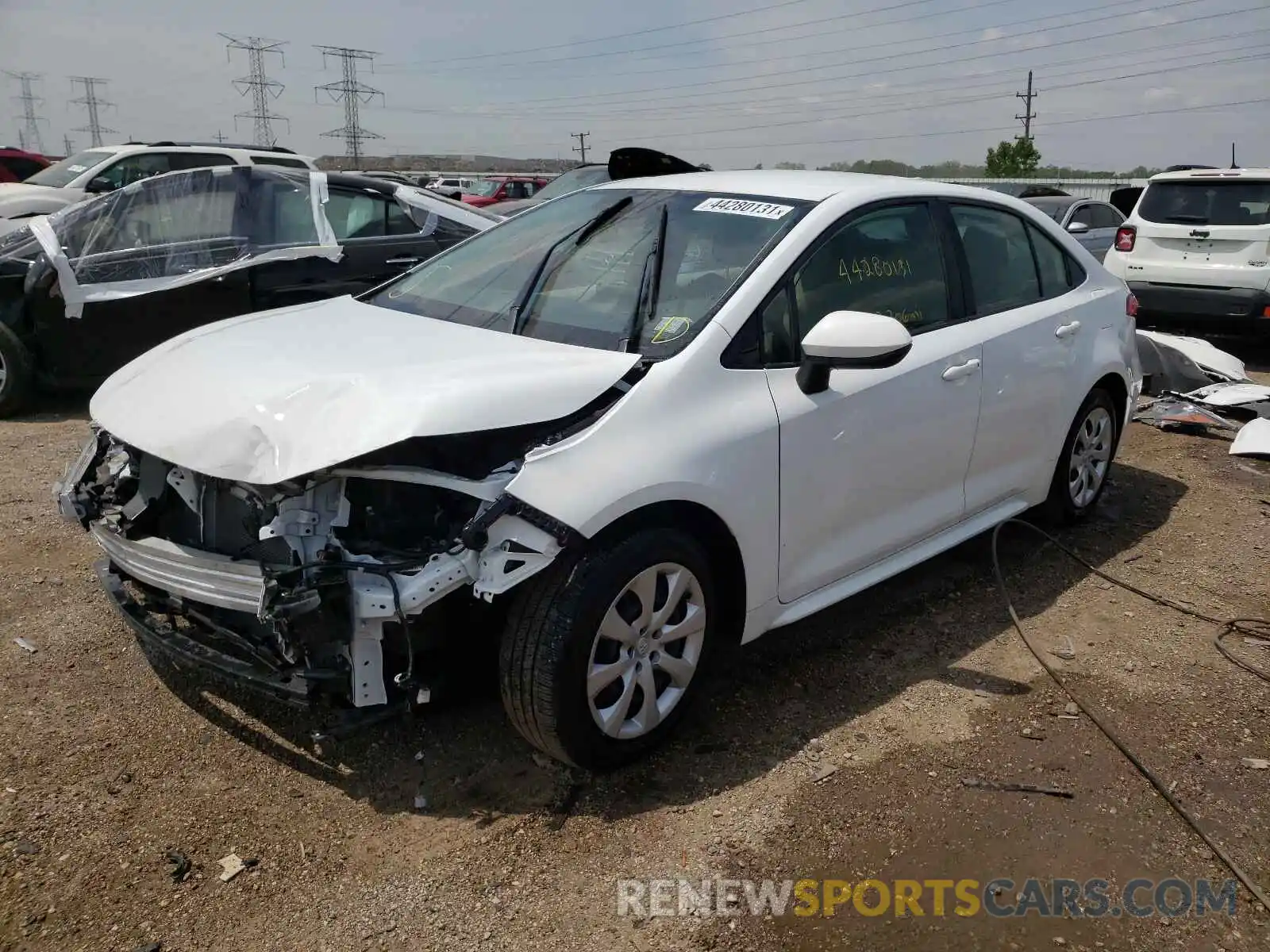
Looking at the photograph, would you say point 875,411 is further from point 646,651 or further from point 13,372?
point 13,372

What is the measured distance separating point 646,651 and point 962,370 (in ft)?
5.77

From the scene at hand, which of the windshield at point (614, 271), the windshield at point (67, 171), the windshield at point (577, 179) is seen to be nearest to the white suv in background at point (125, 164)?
the windshield at point (67, 171)

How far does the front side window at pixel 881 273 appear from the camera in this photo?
3471 millimetres

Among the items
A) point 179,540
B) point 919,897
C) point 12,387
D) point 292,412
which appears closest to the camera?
point 919,897

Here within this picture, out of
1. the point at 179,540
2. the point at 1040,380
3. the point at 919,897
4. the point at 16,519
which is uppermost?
the point at 1040,380

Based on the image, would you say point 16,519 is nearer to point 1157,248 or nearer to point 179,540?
point 179,540

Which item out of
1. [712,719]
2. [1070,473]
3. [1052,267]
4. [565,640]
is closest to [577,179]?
[1052,267]

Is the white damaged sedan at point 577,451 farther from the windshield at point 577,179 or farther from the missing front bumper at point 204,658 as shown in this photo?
the windshield at point 577,179

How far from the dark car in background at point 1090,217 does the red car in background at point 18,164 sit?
1708cm

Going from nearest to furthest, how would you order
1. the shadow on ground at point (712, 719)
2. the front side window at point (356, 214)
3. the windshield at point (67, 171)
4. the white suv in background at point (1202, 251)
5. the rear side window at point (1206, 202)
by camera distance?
the shadow on ground at point (712, 719) → the front side window at point (356, 214) → the white suv in background at point (1202, 251) → the rear side window at point (1206, 202) → the windshield at point (67, 171)

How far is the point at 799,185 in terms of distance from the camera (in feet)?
12.6

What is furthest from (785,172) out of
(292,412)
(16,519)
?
(16,519)

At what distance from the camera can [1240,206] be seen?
30.4 ft

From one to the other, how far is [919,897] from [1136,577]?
266 centimetres
